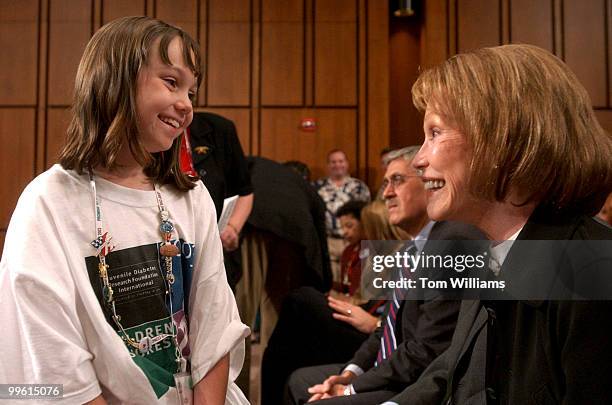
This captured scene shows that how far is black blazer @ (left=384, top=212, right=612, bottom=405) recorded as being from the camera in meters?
0.75

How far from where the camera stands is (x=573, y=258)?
2.64ft

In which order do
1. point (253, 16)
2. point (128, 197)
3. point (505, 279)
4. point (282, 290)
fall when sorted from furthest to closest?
point (253, 16) < point (282, 290) < point (128, 197) < point (505, 279)

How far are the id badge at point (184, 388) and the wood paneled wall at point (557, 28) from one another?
2.26 ft

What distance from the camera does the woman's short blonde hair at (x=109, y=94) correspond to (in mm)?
992

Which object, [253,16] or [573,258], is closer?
[573,258]

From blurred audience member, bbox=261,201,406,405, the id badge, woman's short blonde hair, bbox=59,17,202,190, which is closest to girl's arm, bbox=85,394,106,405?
the id badge

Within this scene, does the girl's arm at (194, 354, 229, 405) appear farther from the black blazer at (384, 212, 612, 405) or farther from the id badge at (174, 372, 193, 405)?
the black blazer at (384, 212, 612, 405)

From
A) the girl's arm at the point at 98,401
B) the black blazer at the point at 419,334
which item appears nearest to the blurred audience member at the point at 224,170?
the black blazer at the point at 419,334

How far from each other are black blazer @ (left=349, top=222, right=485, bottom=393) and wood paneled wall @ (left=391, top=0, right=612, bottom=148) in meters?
0.23

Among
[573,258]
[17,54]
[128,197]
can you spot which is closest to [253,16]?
[17,54]

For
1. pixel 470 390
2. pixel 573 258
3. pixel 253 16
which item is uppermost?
pixel 253 16

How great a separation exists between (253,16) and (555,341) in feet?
15.4

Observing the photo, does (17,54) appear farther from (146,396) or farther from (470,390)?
(470,390)

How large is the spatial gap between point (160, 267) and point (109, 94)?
31 centimetres
